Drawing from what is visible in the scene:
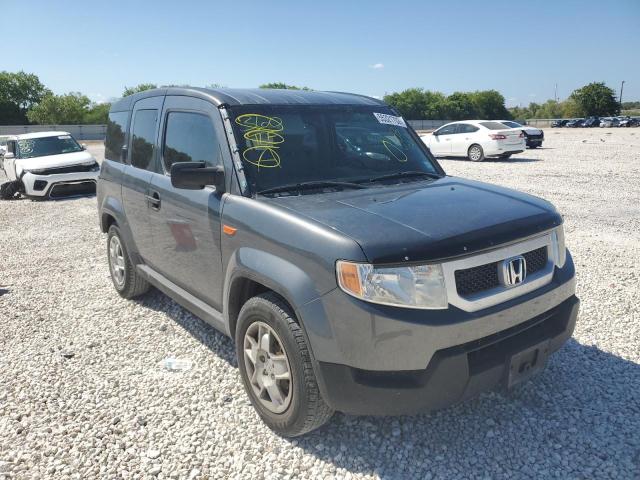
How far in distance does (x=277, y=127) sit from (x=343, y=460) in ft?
7.01

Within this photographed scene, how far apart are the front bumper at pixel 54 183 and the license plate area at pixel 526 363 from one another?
39.7 feet

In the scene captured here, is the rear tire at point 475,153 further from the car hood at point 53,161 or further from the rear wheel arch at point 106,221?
the rear wheel arch at point 106,221

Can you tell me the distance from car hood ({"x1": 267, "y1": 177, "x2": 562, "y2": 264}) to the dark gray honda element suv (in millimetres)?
11

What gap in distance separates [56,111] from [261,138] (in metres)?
74.1

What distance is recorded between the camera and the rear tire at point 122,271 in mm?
4844

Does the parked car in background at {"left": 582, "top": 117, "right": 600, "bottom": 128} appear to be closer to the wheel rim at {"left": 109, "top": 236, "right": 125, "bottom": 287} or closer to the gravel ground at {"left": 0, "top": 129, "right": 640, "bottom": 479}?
the gravel ground at {"left": 0, "top": 129, "right": 640, "bottom": 479}

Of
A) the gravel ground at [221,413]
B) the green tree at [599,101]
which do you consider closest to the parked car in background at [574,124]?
the green tree at [599,101]

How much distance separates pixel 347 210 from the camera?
2.73 metres

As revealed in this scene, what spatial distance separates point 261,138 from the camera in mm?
3299

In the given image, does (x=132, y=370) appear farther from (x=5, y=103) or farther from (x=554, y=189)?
(x=5, y=103)

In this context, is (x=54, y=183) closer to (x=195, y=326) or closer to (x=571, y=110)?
(x=195, y=326)

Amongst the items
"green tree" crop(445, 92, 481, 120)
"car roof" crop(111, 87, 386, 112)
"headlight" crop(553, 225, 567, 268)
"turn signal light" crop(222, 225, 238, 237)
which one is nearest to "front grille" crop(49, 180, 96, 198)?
"car roof" crop(111, 87, 386, 112)

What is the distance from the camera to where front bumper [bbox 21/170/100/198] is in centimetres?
1191

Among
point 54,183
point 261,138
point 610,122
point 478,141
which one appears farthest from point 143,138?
point 610,122
